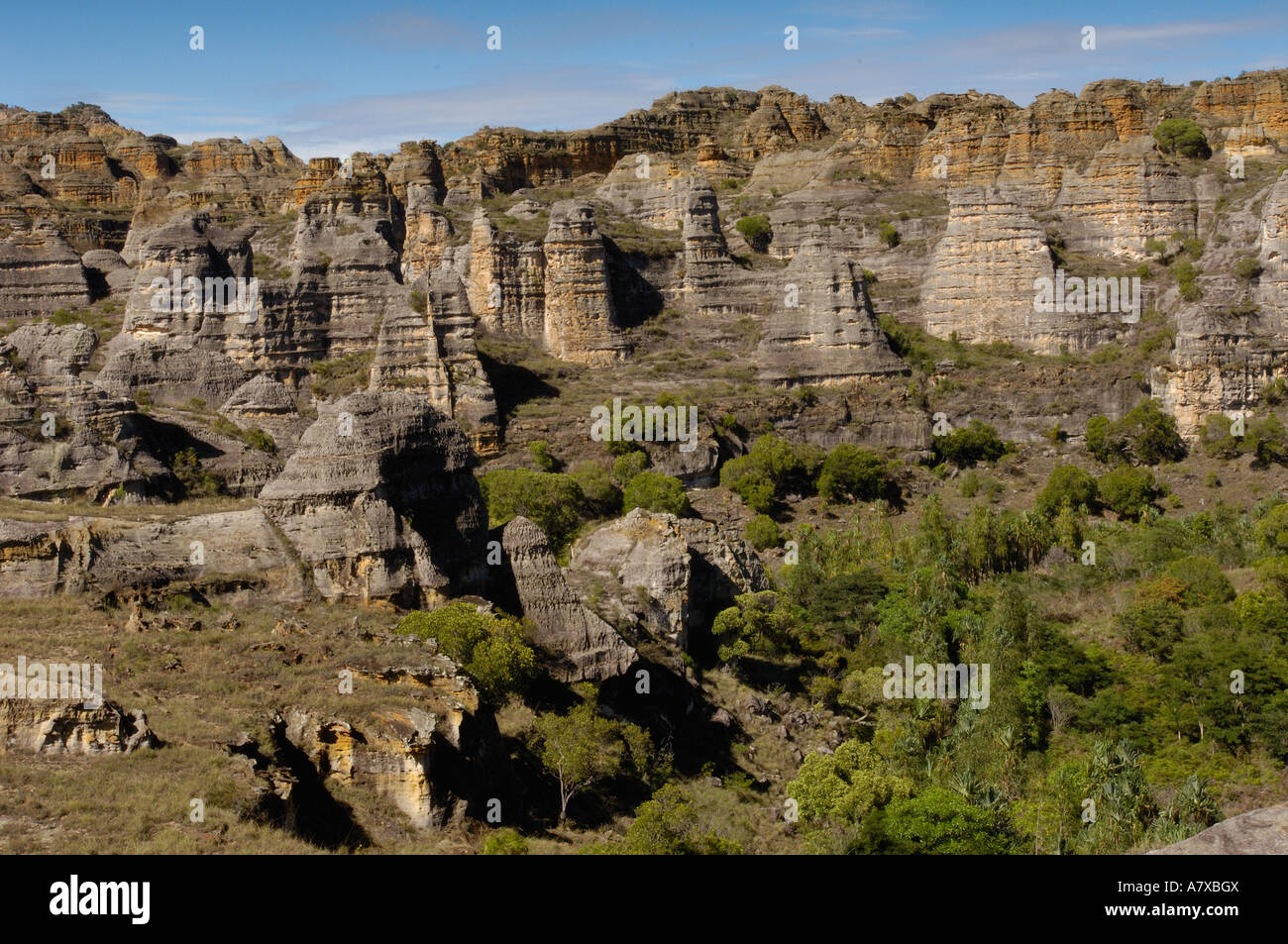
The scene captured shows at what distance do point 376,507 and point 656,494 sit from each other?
Result: 20335 millimetres

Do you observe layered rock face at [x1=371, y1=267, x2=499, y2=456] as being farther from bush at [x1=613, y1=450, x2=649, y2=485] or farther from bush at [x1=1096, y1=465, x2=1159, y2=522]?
bush at [x1=1096, y1=465, x2=1159, y2=522]

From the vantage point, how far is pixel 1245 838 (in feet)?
28.7

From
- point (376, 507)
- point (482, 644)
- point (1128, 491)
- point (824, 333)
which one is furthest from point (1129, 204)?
point (482, 644)

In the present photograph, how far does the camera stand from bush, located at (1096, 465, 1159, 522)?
51.6 meters

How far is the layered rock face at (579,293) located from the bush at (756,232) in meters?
9.60

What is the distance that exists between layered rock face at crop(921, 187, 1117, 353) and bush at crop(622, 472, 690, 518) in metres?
20.9

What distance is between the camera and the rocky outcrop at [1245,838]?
8.57 meters

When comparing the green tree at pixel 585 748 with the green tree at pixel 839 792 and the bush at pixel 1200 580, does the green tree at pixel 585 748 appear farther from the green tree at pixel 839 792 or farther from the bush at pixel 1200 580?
the bush at pixel 1200 580

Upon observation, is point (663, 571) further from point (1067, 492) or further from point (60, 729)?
point (1067, 492)

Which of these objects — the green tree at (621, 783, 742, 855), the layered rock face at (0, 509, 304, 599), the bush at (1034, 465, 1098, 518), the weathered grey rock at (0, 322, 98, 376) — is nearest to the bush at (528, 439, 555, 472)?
the weathered grey rock at (0, 322, 98, 376)

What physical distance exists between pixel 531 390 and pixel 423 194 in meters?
18.6

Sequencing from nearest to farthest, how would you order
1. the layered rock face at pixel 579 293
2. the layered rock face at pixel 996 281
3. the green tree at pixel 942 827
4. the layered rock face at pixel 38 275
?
the green tree at pixel 942 827
the layered rock face at pixel 38 275
the layered rock face at pixel 579 293
the layered rock face at pixel 996 281

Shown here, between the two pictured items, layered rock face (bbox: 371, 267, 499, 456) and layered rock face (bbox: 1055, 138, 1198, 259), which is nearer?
layered rock face (bbox: 371, 267, 499, 456)

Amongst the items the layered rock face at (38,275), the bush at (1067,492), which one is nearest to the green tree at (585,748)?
the bush at (1067,492)
